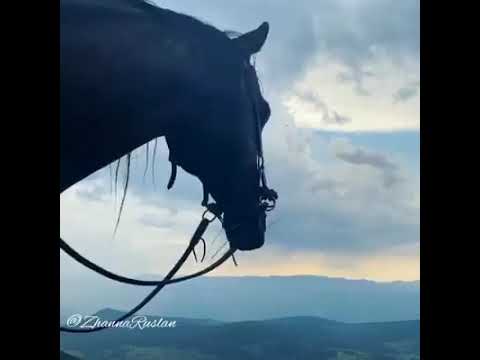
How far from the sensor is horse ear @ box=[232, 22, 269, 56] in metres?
1.97

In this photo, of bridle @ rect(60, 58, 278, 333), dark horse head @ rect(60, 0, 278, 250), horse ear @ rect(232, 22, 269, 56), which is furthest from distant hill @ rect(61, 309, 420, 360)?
horse ear @ rect(232, 22, 269, 56)

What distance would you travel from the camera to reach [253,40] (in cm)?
198

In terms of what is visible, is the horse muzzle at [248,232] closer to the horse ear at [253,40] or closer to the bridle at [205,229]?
the bridle at [205,229]

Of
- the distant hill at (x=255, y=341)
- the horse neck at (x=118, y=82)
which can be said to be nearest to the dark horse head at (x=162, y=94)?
the horse neck at (x=118, y=82)

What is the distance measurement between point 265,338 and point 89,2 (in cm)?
141

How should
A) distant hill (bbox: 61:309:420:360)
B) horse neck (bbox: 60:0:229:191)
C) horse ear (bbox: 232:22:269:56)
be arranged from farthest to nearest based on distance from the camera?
distant hill (bbox: 61:309:420:360) → horse ear (bbox: 232:22:269:56) → horse neck (bbox: 60:0:229:191)

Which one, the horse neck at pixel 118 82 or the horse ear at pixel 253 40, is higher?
the horse ear at pixel 253 40

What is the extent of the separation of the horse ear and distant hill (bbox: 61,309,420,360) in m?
0.89

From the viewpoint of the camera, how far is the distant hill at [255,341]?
224 cm

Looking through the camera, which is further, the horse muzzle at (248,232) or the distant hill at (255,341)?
the distant hill at (255,341)

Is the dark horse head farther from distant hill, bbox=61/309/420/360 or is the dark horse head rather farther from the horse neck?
distant hill, bbox=61/309/420/360

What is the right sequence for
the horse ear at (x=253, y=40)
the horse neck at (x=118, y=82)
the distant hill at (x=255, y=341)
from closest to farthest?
the horse neck at (x=118, y=82) < the horse ear at (x=253, y=40) < the distant hill at (x=255, y=341)
